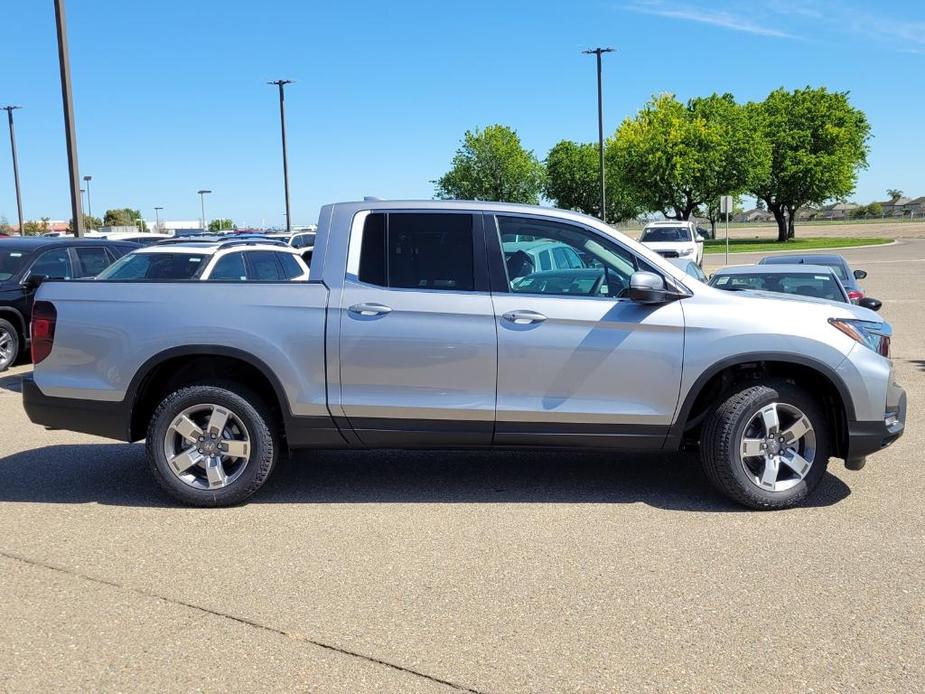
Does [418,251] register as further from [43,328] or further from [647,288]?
[43,328]

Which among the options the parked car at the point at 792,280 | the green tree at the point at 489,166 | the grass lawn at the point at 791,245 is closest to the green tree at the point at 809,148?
the grass lawn at the point at 791,245

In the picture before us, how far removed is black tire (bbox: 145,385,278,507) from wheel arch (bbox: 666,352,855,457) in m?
2.47

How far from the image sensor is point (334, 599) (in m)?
4.30

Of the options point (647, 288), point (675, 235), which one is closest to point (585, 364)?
point (647, 288)

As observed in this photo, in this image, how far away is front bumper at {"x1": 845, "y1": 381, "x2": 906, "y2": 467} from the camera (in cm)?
552

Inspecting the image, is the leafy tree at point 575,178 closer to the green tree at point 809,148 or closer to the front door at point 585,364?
the green tree at point 809,148

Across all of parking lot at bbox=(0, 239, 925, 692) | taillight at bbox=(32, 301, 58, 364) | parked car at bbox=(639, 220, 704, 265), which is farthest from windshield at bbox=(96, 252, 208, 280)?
parked car at bbox=(639, 220, 704, 265)

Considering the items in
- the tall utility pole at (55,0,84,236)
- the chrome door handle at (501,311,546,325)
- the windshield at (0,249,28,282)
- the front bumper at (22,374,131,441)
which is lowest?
the front bumper at (22,374,131,441)

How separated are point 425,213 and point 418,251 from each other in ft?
0.84

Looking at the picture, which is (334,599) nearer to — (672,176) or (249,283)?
(249,283)

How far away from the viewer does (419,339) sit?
218 inches

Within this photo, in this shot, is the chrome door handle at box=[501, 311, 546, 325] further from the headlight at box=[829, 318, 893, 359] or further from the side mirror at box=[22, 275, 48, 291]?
the side mirror at box=[22, 275, 48, 291]

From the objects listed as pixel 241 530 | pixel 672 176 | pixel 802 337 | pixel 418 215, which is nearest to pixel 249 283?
pixel 418 215

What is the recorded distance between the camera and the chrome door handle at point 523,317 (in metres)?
5.51
